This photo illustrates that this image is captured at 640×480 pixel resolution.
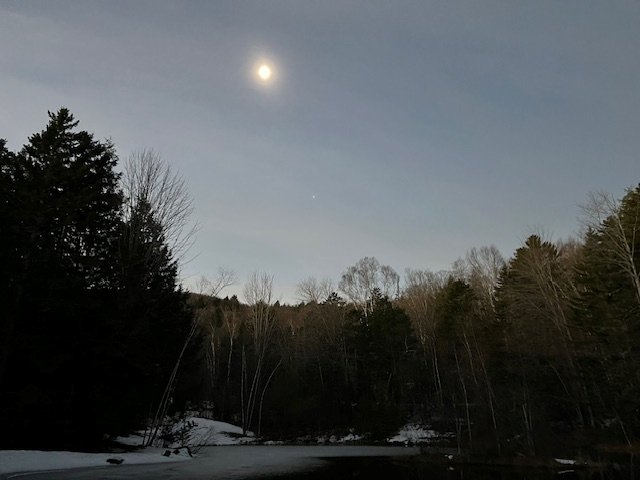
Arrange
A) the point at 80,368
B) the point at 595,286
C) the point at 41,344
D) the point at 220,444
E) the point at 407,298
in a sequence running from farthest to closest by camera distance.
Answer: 1. the point at 407,298
2. the point at 220,444
3. the point at 595,286
4. the point at 80,368
5. the point at 41,344

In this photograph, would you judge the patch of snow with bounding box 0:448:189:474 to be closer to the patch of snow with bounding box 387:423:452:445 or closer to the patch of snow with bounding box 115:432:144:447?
the patch of snow with bounding box 115:432:144:447

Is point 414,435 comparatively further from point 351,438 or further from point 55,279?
point 55,279

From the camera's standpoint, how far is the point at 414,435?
43906 mm

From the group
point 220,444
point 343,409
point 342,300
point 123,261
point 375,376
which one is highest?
point 342,300

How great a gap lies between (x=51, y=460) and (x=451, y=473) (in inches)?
670

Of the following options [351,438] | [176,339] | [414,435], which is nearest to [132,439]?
[176,339]

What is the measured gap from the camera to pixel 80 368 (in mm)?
19516

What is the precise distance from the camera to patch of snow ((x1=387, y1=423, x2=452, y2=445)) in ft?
136

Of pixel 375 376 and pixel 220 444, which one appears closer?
pixel 220 444

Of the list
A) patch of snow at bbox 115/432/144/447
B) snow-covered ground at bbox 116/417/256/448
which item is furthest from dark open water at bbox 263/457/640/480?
snow-covered ground at bbox 116/417/256/448

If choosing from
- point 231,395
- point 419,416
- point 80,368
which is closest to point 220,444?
point 231,395

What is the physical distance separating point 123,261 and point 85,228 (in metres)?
2.51

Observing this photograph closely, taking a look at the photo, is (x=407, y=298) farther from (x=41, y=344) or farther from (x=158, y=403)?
(x=41, y=344)

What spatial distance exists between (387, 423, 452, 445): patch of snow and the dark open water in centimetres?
1920
